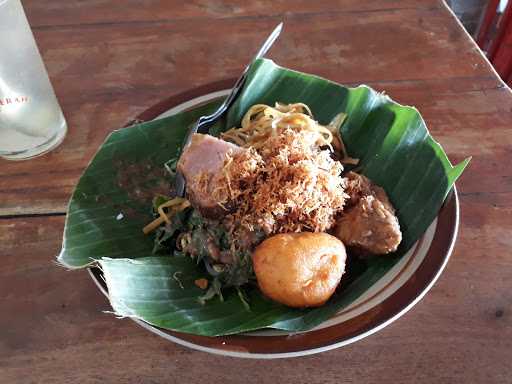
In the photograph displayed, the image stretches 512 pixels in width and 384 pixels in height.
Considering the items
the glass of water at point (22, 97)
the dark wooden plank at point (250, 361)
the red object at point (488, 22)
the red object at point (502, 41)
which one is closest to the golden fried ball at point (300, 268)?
the dark wooden plank at point (250, 361)

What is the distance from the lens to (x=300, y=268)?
3.41 feet

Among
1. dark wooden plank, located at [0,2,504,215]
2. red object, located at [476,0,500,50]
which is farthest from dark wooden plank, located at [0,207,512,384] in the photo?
red object, located at [476,0,500,50]

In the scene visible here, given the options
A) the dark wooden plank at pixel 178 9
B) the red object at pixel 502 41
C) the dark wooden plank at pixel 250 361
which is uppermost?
the dark wooden plank at pixel 178 9

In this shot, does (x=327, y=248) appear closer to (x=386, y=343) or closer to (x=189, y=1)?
(x=386, y=343)

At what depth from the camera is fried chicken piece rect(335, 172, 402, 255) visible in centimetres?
113

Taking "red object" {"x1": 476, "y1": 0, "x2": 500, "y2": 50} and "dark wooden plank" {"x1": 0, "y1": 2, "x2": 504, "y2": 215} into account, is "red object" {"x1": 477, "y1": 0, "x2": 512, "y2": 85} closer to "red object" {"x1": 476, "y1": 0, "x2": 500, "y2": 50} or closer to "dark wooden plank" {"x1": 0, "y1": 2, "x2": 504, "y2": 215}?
"red object" {"x1": 476, "y1": 0, "x2": 500, "y2": 50}

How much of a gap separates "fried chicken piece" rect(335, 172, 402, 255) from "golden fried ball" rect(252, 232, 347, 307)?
83mm

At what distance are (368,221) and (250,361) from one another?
1.34ft

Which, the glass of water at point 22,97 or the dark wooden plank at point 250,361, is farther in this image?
the glass of water at point 22,97

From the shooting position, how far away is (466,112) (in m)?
1.68

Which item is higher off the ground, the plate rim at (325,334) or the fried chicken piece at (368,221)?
the fried chicken piece at (368,221)

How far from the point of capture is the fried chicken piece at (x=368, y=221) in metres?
1.13

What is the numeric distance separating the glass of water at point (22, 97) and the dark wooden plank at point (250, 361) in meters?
0.45

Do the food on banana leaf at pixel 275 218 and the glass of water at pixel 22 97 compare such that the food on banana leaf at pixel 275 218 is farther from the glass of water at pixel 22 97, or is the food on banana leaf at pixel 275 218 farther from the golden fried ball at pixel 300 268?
the glass of water at pixel 22 97
